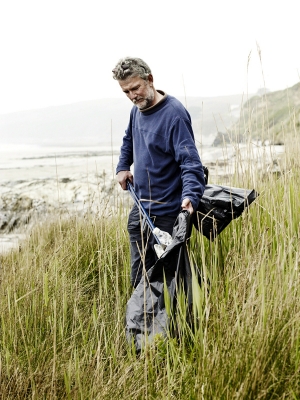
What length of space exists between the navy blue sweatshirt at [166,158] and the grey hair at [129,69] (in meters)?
0.19

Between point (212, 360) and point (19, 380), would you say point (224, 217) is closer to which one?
point (212, 360)

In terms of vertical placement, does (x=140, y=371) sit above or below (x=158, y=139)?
below

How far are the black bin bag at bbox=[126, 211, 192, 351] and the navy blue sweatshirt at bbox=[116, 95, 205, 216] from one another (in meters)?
0.21

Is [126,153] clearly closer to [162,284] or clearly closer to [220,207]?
[220,207]

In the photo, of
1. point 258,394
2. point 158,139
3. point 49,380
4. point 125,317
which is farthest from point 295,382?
point 158,139

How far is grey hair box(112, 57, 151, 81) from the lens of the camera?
2.47 metres

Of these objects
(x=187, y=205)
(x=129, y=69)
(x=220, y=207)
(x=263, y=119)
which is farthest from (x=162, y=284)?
(x=263, y=119)

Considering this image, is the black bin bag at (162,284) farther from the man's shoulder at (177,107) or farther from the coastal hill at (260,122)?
the coastal hill at (260,122)

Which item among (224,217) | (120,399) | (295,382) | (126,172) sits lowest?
(120,399)

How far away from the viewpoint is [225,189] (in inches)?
101

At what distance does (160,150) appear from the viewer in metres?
2.58

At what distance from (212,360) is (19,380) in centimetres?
84

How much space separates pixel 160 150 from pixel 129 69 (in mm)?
463

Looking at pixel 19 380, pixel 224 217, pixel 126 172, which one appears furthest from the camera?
pixel 126 172
